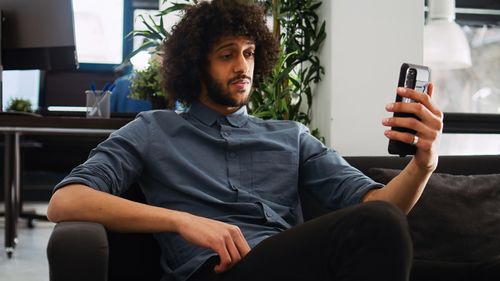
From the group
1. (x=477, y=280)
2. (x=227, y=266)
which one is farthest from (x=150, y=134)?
(x=477, y=280)

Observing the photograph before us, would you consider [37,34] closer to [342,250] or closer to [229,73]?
[229,73]

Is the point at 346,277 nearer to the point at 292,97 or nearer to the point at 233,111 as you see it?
the point at 233,111

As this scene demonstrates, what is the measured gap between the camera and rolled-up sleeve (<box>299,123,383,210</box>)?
5.39 ft

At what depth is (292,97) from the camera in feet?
8.67

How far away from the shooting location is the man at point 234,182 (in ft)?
3.76

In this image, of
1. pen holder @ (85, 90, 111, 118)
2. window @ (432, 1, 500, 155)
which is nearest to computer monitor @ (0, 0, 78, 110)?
pen holder @ (85, 90, 111, 118)

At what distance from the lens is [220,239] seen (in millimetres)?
1311

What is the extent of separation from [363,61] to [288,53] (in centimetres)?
30

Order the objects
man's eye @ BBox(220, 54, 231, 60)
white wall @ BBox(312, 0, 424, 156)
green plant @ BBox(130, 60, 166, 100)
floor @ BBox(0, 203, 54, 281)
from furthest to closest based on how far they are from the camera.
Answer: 1. floor @ BBox(0, 203, 54, 281)
2. green plant @ BBox(130, 60, 166, 100)
3. white wall @ BBox(312, 0, 424, 156)
4. man's eye @ BBox(220, 54, 231, 60)

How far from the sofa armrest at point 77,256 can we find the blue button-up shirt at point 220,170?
33cm

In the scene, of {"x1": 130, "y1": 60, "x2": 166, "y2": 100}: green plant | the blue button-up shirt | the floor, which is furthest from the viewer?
the floor

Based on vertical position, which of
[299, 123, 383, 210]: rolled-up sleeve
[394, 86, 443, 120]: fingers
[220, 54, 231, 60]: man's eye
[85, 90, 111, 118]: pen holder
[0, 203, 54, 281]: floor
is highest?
[220, 54, 231, 60]: man's eye

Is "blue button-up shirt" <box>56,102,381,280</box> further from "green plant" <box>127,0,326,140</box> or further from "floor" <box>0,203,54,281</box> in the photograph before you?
"floor" <box>0,203,54,281</box>

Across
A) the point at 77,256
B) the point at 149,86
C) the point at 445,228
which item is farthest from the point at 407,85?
the point at 149,86
